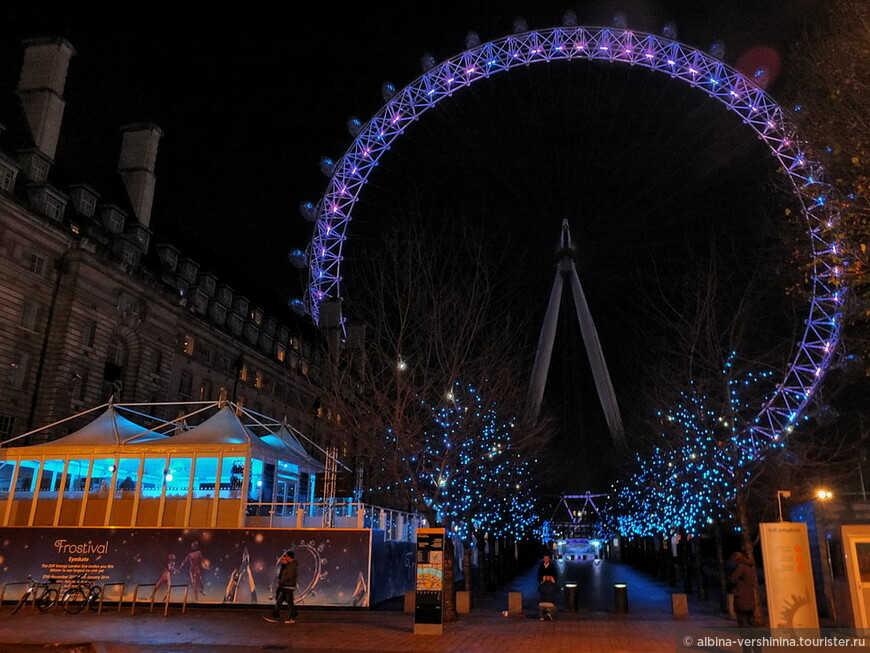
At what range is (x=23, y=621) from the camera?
65.8ft

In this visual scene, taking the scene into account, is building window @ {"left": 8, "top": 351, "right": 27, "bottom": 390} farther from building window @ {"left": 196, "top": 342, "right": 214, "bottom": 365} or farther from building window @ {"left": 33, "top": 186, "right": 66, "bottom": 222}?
building window @ {"left": 196, "top": 342, "right": 214, "bottom": 365}

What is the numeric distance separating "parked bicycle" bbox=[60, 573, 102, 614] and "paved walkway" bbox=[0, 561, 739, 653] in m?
0.46

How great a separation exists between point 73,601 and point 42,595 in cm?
102

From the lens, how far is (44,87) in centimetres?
4431

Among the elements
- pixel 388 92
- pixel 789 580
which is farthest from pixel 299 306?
pixel 789 580

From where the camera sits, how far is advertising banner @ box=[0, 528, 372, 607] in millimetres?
23938

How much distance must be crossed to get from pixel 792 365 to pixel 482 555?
16.6m

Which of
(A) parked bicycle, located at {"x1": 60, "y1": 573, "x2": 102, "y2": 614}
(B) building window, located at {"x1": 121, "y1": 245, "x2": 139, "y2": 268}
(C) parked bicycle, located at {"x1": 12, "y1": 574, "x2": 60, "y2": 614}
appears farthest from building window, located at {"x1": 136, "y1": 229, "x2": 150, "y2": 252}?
(A) parked bicycle, located at {"x1": 60, "y1": 573, "x2": 102, "y2": 614}

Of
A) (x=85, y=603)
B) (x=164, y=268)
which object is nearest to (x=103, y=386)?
(x=164, y=268)

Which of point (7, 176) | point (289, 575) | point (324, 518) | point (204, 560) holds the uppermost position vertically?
point (7, 176)

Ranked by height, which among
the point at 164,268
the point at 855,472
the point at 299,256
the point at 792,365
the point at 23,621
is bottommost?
the point at 23,621

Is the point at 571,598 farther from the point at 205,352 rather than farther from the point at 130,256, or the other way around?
the point at 205,352

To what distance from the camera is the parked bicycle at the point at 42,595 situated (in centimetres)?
2269

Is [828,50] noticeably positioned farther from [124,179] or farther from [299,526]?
[124,179]
